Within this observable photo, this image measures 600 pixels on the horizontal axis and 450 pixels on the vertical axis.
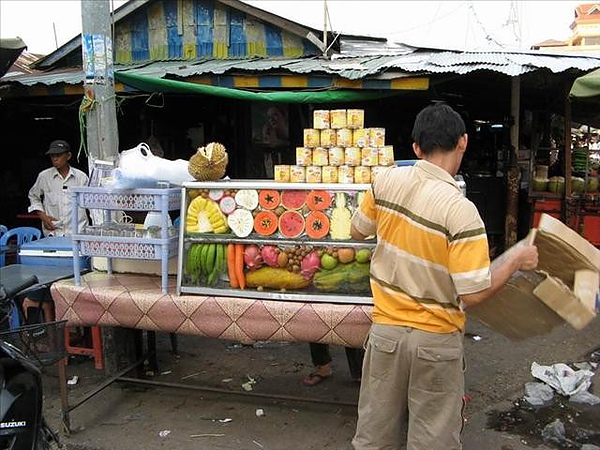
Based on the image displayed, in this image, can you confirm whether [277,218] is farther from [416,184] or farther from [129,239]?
[416,184]

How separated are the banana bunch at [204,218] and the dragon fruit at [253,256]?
0.18 meters

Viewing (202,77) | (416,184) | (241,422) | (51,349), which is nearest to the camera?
(416,184)

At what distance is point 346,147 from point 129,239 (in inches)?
57.3

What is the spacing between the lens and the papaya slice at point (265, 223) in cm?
344

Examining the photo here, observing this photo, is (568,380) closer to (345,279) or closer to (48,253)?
(345,279)

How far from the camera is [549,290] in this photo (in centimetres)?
231

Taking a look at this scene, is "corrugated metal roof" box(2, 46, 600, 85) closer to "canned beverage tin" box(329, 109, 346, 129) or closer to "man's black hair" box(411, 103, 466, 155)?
"canned beverage tin" box(329, 109, 346, 129)

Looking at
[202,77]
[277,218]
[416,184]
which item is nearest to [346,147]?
[277,218]

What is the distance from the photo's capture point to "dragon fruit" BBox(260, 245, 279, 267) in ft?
11.4

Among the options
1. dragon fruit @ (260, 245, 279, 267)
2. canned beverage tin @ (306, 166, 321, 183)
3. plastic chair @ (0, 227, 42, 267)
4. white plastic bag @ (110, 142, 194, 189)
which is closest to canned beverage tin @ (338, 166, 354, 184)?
canned beverage tin @ (306, 166, 321, 183)

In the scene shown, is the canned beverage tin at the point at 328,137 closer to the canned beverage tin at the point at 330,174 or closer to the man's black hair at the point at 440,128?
the canned beverage tin at the point at 330,174

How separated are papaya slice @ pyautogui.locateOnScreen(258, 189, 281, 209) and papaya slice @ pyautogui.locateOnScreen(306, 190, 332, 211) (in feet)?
0.66

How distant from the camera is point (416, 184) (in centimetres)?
225

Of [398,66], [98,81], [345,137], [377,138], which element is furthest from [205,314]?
[398,66]
